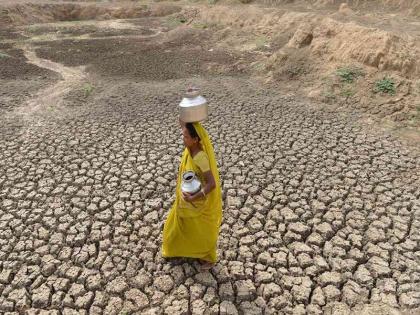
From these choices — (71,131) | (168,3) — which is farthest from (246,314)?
(168,3)

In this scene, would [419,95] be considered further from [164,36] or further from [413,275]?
[164,36]

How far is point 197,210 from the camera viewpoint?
10.2ft

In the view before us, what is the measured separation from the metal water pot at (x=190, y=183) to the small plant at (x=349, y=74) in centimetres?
559

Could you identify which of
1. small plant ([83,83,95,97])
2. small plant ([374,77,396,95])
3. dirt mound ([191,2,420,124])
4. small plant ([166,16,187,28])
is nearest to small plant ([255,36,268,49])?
dirt mound ([191,2,420,124])

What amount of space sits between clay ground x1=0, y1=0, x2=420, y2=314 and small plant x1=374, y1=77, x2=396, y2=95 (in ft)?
2.32

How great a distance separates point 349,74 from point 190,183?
580 centimetres

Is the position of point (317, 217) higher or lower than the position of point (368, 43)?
lower

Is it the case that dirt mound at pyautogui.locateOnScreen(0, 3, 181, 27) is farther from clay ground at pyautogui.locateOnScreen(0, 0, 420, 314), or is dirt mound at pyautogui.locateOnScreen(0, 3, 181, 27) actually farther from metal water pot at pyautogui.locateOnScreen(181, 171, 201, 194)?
metal water pot at pyautogui.locateOnScreen(181, 171, 201, 194)

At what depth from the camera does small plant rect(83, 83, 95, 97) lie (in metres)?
8.06

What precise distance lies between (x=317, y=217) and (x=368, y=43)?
16.5 feet

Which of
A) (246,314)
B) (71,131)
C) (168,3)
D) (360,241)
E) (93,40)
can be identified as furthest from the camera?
(168,3)

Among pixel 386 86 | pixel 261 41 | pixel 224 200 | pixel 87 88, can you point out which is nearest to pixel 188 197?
pixel 224 200

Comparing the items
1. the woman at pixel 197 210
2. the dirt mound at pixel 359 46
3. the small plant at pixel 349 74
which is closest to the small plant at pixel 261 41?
the dirt mound at pixel 359 46

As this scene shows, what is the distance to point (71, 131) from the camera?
20.6ft
